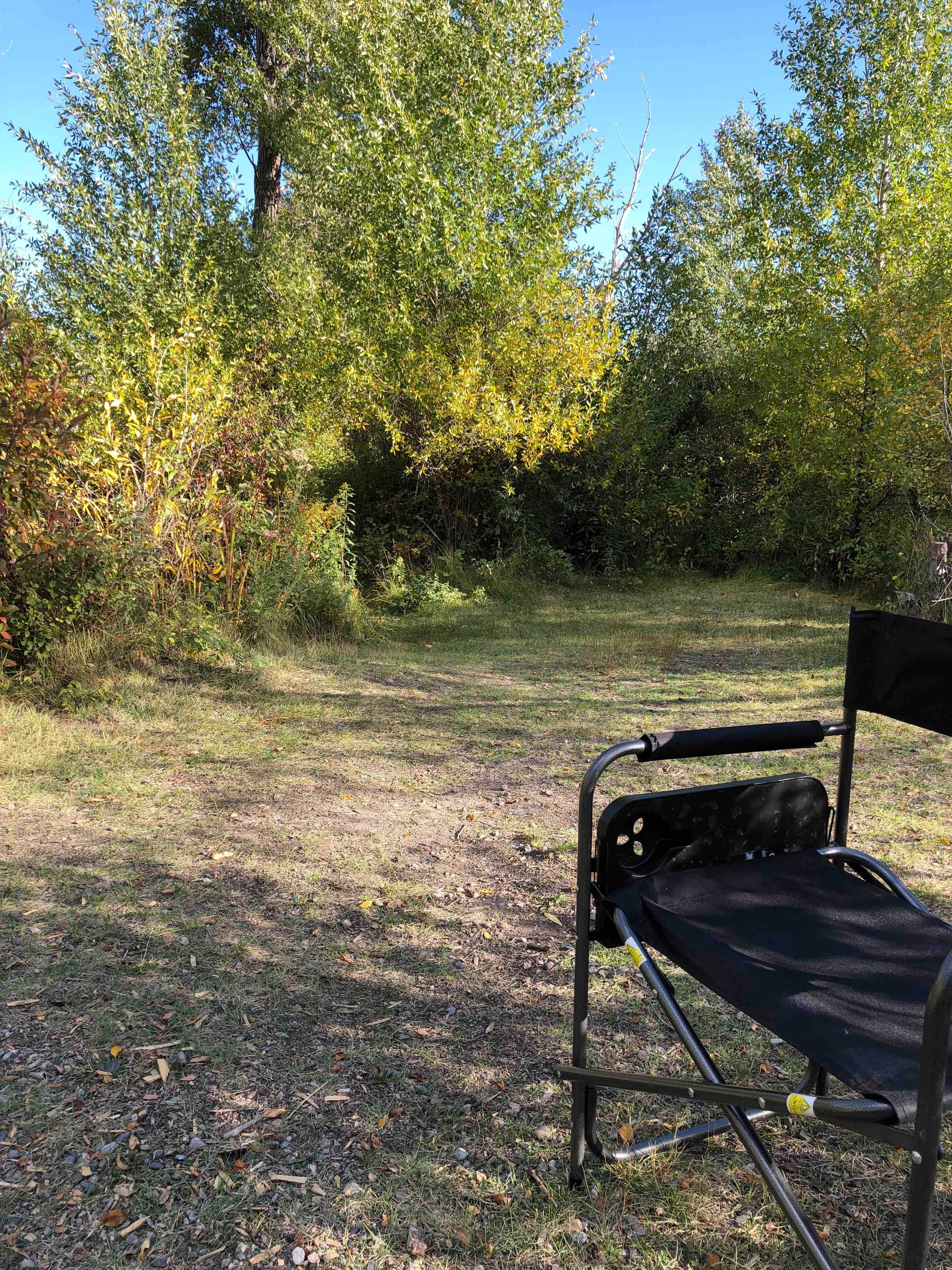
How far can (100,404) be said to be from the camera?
220 inches

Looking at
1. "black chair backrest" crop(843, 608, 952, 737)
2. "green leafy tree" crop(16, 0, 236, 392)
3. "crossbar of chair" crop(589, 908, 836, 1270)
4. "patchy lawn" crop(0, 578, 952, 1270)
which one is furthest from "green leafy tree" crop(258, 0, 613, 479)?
"crossbar of chair" crop(589, 908, 836, 1270)

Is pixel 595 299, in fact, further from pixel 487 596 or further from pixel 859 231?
pixel 487 596

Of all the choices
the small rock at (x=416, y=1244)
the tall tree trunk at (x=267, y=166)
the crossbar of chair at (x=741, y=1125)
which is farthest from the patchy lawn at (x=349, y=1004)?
the tall tree trunk at (x=267, y=166)

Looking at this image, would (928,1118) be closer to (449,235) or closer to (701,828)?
(701,828)

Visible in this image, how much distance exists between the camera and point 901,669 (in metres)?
1.78

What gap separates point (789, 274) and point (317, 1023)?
1024 cm

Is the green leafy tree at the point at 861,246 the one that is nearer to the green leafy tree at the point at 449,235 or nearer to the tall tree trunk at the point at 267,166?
the green leafy tree at the point at 449,235

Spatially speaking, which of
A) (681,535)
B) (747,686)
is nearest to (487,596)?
(681,535)

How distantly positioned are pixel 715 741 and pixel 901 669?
0.47 metres

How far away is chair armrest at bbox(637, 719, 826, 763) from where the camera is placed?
1.63 meters

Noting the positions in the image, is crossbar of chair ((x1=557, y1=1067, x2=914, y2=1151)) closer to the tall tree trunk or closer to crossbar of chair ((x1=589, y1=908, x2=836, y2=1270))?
crossbar of chair ((x1=589, y1=908, x2=836, y2=1270))

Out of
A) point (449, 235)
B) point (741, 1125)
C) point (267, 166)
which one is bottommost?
point (741, 1125)

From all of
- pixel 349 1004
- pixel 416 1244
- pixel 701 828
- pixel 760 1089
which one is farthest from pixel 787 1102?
pixel 349 1004

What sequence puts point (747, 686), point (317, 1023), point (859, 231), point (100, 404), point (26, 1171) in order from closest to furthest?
point (26, 1171), point (317, 1023), point (100, 404), point (747, 686), point (859, 231)
